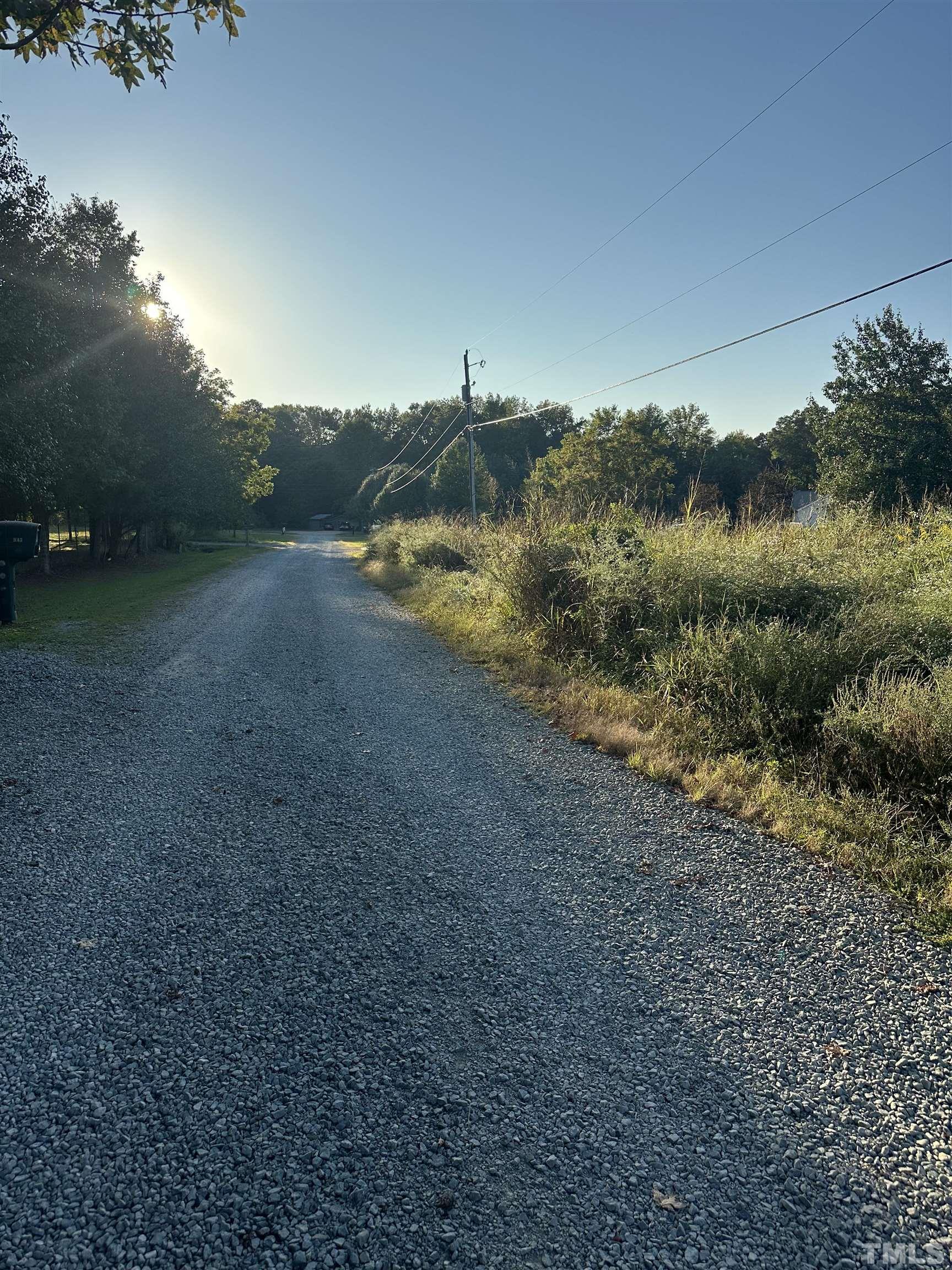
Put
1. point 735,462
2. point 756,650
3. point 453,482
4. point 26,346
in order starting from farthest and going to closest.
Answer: point 735,462
point 453,482
point 26,346
point 756,650

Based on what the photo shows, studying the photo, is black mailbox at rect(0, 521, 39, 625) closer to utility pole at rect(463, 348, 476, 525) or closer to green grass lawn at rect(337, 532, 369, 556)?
utility pole at rect(463, 348, 476, 525)

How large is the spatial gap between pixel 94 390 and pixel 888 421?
1165 inches

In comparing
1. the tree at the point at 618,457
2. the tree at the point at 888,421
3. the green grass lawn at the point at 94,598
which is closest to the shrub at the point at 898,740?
the green grass lawn at the point at 94,598

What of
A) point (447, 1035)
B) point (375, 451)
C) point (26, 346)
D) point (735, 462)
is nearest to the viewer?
point (447, 1035)

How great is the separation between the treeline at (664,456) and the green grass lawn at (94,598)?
6.58 m

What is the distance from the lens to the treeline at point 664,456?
2694 cm

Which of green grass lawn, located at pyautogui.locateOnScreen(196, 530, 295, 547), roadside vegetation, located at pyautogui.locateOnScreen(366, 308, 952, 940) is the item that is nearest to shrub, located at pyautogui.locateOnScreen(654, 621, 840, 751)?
roadside vegetation, located at pyautogui.locateOnScreen(366, 308, 952, 940)

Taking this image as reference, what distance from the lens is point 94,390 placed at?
16984mm

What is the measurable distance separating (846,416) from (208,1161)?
114 feet

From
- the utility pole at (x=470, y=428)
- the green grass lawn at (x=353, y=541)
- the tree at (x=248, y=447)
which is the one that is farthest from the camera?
the tree at (x=248, y=447)

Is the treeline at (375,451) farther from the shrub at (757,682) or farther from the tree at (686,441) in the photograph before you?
the shrub at (757,682)

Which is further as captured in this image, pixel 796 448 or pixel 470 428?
pixel 796 448

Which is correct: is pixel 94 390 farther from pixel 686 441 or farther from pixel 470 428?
pixel 686 441

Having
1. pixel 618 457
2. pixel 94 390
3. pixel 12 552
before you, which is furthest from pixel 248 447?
pixel 12 552
